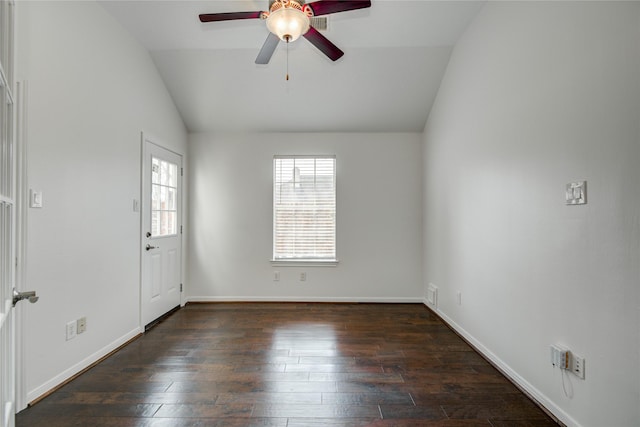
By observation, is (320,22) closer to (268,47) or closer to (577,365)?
(268,47)

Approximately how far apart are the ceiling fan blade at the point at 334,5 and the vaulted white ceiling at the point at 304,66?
993 mm

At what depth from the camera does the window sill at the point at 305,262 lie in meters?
4.50

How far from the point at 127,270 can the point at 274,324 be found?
1615 mm

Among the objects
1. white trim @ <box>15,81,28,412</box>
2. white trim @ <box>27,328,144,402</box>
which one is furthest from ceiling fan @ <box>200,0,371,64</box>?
white trim @ <box>27,328,144,402</box>

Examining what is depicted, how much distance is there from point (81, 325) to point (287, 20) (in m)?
2.77

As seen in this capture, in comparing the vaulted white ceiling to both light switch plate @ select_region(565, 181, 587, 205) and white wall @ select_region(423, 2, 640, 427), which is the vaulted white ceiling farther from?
light switch plate @ select_region(565, 181, 587, 205)

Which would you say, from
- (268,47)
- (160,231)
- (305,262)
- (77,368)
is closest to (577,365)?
(268,47)

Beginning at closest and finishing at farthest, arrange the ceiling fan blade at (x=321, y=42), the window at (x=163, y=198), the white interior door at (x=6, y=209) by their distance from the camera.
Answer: the white interior door at (x=6, y=209) → the ceiling fan blade at (x=321, y=42) → the window at (x=163, y=198)

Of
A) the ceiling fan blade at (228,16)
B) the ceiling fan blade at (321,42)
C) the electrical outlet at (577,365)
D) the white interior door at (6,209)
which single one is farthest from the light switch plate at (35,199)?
the electrical outlet at (577,365)

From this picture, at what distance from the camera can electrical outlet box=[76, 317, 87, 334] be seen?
2.52m

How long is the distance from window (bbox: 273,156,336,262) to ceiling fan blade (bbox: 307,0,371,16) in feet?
8.29

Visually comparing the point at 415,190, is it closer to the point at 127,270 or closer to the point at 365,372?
the point at 365,372

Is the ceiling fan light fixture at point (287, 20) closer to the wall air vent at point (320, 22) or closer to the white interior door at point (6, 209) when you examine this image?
the wall air vent at point (320, 22)

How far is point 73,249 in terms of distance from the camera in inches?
97.9
